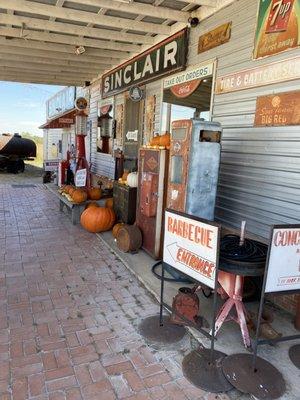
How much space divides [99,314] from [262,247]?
1781 mm

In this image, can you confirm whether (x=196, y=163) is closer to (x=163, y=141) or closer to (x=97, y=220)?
(x=163, y=141)

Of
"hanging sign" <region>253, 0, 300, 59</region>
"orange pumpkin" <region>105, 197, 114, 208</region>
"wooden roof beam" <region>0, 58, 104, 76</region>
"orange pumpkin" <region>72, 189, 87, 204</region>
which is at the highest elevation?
"wooden roof beam" <region>0, 58, 104, 76</region>

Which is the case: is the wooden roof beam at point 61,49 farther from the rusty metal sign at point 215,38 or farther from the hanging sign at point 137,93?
the rusty metal sign at point 215,38

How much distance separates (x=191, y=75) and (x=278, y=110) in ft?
6.92

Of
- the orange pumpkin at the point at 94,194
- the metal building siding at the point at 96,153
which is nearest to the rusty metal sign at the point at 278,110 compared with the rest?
the orange pumpkin at the point at 94,194

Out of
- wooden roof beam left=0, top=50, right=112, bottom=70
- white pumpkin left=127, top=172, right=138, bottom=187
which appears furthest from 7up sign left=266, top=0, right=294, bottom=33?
wooden roof beam left=0, top=50, right=112, bottom=70

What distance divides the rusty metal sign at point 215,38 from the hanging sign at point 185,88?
0.47 metres

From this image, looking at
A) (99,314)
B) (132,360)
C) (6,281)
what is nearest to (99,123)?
(6,281)

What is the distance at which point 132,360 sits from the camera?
2.72 meters

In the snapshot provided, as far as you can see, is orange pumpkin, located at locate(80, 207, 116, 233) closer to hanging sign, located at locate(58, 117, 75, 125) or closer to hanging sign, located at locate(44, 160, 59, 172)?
hanging sign, located at locate(44, 160, 59, 172)

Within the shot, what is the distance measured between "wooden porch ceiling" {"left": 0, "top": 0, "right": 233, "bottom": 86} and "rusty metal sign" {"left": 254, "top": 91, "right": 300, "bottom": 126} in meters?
1.71

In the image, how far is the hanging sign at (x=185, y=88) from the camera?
17.3 ft

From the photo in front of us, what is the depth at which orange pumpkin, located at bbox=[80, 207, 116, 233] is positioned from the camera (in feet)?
20.5

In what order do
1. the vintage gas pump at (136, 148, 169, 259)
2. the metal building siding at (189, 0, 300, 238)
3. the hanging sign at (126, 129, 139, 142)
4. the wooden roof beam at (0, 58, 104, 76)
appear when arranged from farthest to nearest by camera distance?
the wooden roof beam at (0, 58, 104, 76) < the hanging sign at (126, 129, 139, 142) < the vintage gas pump at (136, 148, 169, 259) < the metal building siding at (189, 0, 300, 238)
